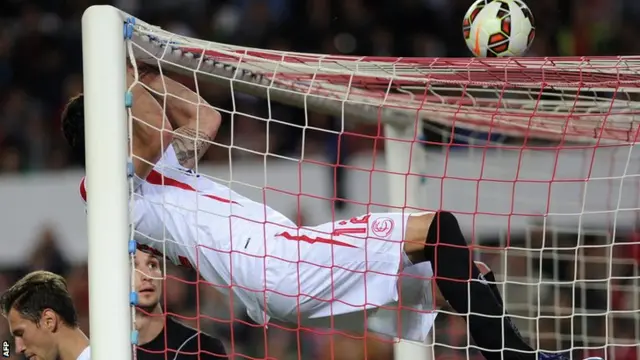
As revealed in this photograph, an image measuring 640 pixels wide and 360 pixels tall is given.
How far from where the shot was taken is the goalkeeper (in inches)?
147

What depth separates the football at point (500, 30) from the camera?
13.5 ft

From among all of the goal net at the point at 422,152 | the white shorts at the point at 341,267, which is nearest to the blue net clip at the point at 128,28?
the goal net at the point at 422,152

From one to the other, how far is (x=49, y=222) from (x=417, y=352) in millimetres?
3561

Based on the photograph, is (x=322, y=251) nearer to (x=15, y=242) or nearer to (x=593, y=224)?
(x=593, y=224)

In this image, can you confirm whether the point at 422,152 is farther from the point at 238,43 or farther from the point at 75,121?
the point at 238,43

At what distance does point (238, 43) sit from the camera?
8.66m

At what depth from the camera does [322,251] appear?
385 centimetres

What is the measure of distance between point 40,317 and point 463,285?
1502mm

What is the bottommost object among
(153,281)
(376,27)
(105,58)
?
(153,281)

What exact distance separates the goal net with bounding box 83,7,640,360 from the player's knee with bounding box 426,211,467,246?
94mm

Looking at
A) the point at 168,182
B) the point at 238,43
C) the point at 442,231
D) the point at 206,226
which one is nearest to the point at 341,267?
the point at 442,231

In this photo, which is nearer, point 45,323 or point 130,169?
point 130,169

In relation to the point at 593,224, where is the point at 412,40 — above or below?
above

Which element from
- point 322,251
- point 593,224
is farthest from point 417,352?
point 593,224
